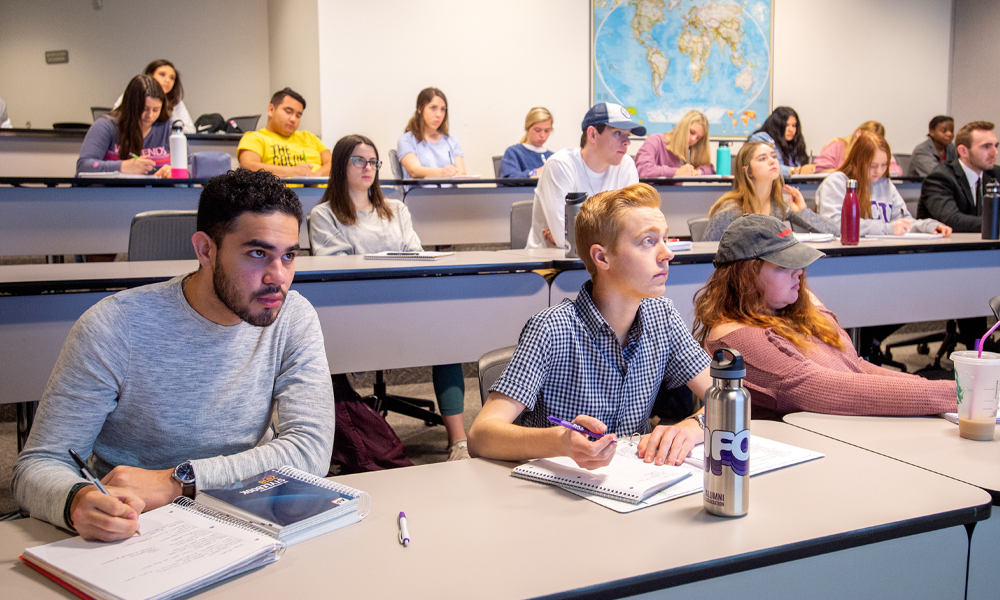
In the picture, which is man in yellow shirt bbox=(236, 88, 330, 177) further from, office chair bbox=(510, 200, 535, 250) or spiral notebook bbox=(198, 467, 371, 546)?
spiral notebook bbox=(198, 467, 371, 546)

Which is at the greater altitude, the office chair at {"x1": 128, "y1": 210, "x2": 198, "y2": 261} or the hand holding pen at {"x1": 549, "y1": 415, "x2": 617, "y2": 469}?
the office chair at {"x1": 128, "y1": 210, "x2": 198, "y2": 261}

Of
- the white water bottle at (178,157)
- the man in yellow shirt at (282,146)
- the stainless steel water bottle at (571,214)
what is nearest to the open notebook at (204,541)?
the stainless steel water bottle at (571,214)

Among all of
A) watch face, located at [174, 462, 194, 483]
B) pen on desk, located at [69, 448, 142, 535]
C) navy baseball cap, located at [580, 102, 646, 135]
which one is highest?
navy baseball cap, located at [580, 102, 646, 135]

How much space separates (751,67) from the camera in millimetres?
7594

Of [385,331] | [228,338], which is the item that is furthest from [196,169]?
[228,338]

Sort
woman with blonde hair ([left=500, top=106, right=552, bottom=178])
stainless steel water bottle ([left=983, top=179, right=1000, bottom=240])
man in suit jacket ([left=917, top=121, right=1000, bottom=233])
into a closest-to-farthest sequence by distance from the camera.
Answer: stainless steel water bottle ([left=983, top=179, right=1000, bottom=240]), man in suit jacket ([left=917, top=121, right=1000, bottom=233]), woman with blonde hair ([left=500, top=106, right=552, bottom=178])

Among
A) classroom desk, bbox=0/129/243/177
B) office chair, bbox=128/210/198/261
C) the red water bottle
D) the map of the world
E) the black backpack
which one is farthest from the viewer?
the map of the world

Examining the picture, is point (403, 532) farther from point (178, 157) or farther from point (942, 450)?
point (178, 157)

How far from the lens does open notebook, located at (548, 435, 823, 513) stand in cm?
110

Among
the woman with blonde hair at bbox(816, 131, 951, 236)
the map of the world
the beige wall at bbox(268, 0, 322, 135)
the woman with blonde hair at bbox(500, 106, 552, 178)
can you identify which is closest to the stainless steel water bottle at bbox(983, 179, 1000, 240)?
the woman with blonde hair at bbox(816, 131, 951, 236)

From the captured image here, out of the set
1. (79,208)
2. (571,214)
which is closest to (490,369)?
(571,214)

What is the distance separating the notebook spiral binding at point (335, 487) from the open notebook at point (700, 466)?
0.97 feet

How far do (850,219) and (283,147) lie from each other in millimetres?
3284

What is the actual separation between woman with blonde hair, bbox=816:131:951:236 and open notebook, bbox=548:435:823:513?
2865 mm
